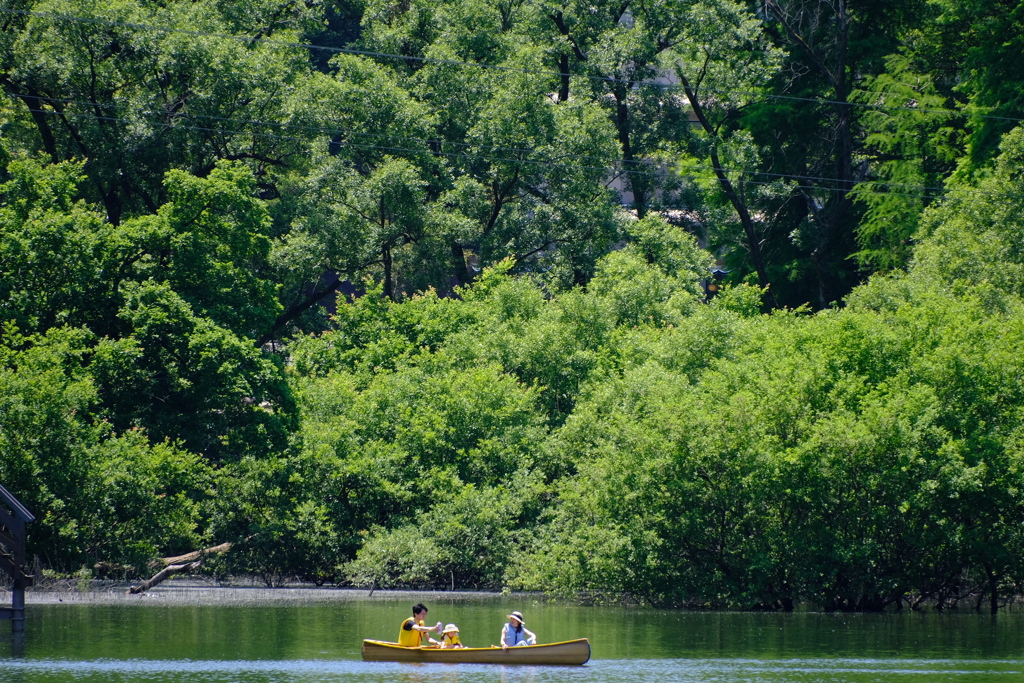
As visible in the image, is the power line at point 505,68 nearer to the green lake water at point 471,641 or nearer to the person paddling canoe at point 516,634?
the green lake water at point 471,641

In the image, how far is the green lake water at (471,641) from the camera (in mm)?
24031

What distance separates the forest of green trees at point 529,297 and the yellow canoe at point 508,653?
34.7ft

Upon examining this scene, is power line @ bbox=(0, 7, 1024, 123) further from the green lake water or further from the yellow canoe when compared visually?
the yellow canoe

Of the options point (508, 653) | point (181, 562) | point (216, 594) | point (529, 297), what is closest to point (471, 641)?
point (508, 653)

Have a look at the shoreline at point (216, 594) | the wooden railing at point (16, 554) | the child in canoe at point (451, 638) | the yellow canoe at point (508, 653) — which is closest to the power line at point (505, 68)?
the shoreline at point (216, 594)

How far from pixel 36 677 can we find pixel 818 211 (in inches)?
1784

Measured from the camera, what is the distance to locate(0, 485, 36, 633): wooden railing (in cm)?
2844

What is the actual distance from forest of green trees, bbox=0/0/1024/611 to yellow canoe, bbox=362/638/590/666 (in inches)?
416

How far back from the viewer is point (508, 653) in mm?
25672

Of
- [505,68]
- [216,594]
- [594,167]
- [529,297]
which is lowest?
[216,594]

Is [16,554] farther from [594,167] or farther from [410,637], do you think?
[594,167]

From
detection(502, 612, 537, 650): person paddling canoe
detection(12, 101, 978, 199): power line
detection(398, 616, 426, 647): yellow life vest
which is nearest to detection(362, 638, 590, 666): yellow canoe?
detection(502, 612, 537, 650): person paddling canoe

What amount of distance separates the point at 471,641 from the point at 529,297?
2184 cm

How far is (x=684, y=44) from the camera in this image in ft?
183
